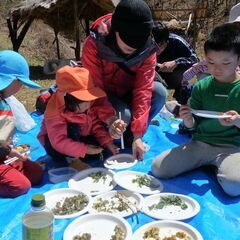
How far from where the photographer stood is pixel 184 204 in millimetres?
2014

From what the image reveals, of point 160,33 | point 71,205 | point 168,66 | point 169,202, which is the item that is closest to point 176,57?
point 168,66

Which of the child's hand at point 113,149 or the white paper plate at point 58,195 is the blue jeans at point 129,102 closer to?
the child's hand at point 113,149

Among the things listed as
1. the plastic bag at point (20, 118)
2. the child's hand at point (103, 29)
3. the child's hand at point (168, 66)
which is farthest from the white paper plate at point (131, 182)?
the child's hand at point (168, 66)

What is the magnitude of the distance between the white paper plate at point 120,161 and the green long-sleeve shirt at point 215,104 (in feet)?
1.48

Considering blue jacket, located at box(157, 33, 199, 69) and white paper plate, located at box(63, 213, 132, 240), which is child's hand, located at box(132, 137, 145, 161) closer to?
white paper plate, located at box(63, 213, 132, 240)

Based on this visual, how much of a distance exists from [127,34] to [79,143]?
71 cm

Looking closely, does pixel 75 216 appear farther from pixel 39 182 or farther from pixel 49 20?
pixel 49 20

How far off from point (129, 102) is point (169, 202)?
0.97 metres

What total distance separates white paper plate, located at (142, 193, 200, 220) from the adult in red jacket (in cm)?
38

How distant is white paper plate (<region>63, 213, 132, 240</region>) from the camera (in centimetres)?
173

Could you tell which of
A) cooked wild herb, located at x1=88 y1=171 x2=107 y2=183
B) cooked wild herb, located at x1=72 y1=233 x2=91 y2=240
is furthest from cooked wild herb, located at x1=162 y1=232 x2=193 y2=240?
cooked wild herb, located at x1=88 y1=171 x2=107 y2=183

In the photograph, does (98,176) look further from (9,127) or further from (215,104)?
(215,104)

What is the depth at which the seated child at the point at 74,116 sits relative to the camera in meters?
2.27

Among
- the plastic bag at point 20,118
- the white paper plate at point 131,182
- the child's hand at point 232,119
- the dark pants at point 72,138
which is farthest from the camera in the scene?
the plastic bag at point 20,118
